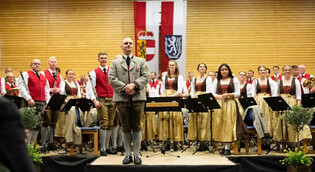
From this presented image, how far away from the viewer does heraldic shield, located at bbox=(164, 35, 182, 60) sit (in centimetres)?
1030

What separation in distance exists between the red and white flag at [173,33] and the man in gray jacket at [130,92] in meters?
5.92

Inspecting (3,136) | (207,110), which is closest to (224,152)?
(207,110)

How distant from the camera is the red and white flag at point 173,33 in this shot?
10.3 metres

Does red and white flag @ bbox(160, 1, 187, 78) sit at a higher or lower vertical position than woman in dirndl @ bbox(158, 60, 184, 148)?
higher

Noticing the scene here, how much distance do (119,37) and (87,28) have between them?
3.83 ft

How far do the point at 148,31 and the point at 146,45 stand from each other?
0.47 metres

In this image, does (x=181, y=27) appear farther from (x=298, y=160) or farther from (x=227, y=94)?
(x=298, y=160)

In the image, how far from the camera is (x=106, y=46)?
10938 millimetres

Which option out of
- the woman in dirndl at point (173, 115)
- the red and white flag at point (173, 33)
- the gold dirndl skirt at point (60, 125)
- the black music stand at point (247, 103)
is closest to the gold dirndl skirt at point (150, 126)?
the woman in dirndl at point (173, 115)

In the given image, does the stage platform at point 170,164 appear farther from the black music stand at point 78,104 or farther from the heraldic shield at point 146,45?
the heraldic shield at point 146,45

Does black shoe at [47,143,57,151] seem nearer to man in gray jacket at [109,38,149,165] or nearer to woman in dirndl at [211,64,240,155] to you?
man in gray jacket at [109,38,149,165]

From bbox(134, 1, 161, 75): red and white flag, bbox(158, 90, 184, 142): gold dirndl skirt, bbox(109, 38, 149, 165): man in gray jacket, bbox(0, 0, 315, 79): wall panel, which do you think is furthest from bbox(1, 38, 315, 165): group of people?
bbox(0, 0, 315, 79): wall panel

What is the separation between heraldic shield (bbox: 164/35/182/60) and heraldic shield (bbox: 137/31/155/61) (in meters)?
0.48

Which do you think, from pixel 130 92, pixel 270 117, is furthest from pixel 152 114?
pixel 130 92
